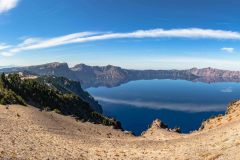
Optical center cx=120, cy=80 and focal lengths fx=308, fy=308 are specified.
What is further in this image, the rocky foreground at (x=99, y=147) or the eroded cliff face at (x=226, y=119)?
the eroded cliff face at (x=226, y=119)

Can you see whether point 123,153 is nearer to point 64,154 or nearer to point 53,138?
point 64,154

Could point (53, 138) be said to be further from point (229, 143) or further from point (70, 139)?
point (229, 143)

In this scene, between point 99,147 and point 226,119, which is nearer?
point 99,147

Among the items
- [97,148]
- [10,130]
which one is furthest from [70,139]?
[10,130]

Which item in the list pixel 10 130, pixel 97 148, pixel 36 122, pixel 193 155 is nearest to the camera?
pixel 193 155

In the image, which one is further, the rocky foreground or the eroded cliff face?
the eroded cliff face

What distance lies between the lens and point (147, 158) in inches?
1660

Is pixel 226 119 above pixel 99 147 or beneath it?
above

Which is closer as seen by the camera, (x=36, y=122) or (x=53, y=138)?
(x=53, y=138)

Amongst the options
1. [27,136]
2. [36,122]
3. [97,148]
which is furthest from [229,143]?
[36,122]

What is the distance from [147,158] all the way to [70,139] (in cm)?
1645

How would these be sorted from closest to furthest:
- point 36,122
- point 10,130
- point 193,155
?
1. point 193,155
2. point 10,130
3. point 36,122

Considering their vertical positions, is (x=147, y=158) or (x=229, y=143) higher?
(x=229, y=143)

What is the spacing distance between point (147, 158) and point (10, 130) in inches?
955
